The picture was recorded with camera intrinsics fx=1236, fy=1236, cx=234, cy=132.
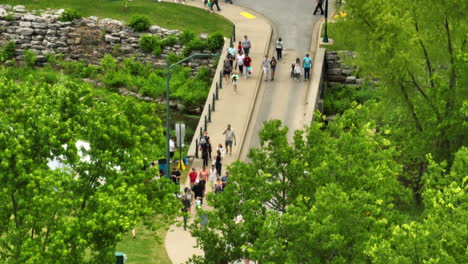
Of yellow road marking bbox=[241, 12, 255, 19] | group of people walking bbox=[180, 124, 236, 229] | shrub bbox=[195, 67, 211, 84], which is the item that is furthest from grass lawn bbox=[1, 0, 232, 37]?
group of people walking bbox=[180, 124, 236, 229]

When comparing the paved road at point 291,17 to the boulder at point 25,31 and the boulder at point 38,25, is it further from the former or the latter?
the boulder at point 25,31

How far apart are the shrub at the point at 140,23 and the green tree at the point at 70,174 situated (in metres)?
26.7

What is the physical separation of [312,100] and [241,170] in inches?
780

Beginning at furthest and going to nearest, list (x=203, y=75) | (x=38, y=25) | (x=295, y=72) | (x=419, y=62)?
(x=38, y=25), (x=203, y=75), (x=295, y=72), (x=419, y=62)

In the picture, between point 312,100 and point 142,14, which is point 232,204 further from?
point 142,14

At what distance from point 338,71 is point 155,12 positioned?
9.82 meters

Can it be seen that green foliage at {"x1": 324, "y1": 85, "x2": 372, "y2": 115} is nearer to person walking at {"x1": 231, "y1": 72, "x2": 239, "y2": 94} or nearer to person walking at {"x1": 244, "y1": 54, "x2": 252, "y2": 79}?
person walking at {"x1": 244, "y1": 54, "x2": 252, "y2": 79}

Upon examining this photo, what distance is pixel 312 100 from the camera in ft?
174

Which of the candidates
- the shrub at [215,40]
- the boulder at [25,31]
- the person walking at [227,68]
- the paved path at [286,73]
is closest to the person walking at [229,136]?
the paved path at [286,73]

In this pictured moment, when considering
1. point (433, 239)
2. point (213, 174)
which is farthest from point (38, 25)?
point (433, 239)

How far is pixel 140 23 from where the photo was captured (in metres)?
60.4

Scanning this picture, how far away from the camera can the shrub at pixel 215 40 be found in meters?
58.6

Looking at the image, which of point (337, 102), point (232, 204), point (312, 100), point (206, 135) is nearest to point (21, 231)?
point (232, 204)

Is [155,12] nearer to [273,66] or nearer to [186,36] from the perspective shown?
[186,36]
